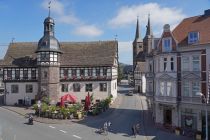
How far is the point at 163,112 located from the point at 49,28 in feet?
93.4

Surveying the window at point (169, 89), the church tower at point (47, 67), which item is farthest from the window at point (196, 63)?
the church tower at point (47, 67)

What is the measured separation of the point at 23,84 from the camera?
60312 mm

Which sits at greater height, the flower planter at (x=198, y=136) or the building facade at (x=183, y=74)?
→ the building facade at (x=183, y=74)

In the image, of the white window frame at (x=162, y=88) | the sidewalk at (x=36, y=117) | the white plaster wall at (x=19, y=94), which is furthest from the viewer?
the white plaster wall at (x=19, y=94)

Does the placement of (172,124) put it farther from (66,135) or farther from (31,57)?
(31,57)

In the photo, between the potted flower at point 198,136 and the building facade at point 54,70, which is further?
Answer: the building facade at point 54,70

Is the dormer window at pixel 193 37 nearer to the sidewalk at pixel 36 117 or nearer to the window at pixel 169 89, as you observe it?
the window at pixel 169 89

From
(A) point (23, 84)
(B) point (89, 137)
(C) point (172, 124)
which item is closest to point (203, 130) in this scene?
(C) point (172, 124)

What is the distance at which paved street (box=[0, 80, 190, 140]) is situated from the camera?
34.6 m

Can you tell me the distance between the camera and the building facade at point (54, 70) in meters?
57.4

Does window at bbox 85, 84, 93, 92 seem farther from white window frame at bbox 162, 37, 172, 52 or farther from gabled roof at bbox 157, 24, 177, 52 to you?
white window frame at bbox 162, 37, 172, 52

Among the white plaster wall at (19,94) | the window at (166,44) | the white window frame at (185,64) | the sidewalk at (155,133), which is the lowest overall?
the sidewalk at (155,133)

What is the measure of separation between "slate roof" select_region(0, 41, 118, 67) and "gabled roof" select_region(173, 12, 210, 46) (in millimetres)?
22276

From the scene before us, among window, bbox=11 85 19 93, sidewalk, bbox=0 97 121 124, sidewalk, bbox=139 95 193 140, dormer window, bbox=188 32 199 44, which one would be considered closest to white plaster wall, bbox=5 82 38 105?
window, bbox=11 85 19 93
